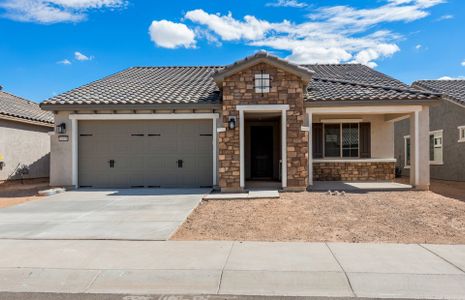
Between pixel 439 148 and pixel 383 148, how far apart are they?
4.66 meters

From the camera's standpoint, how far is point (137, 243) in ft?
22.6

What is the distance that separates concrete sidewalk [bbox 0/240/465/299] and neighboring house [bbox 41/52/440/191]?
20.0 ft

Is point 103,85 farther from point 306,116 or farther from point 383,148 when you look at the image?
point 383,148

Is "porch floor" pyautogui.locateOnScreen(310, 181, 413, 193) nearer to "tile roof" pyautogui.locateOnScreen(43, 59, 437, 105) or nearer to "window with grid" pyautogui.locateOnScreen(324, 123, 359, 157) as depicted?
"window with grid" pyautogui.locateOnScreen(324, 123, 359, 157)

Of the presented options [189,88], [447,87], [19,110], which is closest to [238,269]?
[189,88]

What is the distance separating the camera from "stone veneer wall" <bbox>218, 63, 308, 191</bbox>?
12367 millimetres

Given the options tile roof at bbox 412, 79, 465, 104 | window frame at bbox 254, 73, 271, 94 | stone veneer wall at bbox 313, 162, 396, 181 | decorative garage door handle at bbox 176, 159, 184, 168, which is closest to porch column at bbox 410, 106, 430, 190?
stone veneer wall at bbox 313, 162, 396, 181

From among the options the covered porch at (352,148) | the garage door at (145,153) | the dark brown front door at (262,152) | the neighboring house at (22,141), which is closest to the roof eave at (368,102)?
the covered porch at (352,148)

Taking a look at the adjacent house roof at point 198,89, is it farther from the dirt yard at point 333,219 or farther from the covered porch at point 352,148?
the dirt yard at point 333,219

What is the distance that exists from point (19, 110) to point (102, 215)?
41.3 ft

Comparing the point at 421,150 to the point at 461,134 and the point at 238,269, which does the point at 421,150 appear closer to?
the point at 461,134

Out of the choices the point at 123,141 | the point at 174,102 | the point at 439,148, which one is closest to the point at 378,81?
the point at 439,148

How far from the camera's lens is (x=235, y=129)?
40.8 feet

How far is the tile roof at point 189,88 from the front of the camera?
43.5 feet
